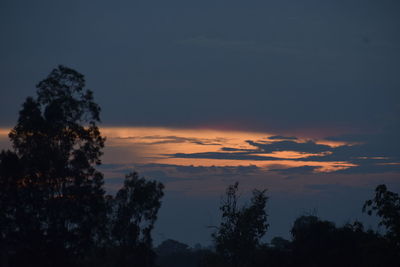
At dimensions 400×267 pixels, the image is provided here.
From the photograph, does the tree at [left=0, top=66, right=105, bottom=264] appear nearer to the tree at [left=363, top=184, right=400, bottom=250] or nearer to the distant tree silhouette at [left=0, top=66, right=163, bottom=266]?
the distant tree silhouette at [left=0, top=66, right=163, bottom=266]

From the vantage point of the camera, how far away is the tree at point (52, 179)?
49000mm

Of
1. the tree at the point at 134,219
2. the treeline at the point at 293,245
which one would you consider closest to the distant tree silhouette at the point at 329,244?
the treeline at the point at 293,245

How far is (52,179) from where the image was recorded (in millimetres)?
49781

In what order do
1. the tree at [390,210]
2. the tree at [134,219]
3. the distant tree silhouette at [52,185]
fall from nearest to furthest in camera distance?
the tree at [390,210] → the distant tree silhouette at [52,185] → the tree at [134,219]

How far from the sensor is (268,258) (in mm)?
60906

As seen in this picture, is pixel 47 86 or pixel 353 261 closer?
pixel 47 86

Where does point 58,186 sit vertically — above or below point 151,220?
above

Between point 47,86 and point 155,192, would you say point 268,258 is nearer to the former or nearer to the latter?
point 155,192

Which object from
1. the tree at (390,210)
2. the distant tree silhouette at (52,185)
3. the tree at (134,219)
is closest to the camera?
the tree at (390,210)

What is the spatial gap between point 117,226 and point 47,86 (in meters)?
19.5

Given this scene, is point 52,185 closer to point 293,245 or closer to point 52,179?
point 52,179

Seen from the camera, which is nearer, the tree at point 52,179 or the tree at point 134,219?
the tree at point 52,179

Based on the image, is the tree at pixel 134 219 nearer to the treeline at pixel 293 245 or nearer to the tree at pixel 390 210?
the treeline at pixel 293 245

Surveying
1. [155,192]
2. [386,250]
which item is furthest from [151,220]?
[386,250]
